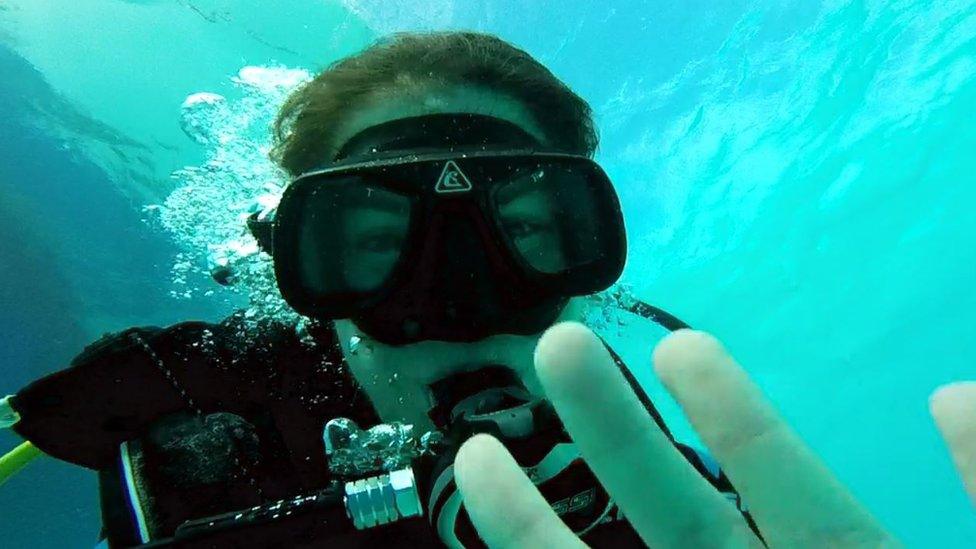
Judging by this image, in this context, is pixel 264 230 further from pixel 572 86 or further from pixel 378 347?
pixel 572 86

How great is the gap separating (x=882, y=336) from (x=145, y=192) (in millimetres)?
36355

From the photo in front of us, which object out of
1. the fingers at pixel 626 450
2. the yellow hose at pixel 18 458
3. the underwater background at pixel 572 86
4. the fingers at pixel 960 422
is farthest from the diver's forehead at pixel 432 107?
the underwater background at pixel 572 86

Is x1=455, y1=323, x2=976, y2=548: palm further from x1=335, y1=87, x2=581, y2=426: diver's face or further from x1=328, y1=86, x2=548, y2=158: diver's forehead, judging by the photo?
x1=328, y1=86, x2=548, y2=158: diver's forehead

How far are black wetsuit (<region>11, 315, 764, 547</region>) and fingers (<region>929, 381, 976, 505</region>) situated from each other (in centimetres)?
202

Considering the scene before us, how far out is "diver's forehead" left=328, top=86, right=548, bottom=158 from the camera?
3.22 metres

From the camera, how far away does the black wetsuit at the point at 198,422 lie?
112 inches

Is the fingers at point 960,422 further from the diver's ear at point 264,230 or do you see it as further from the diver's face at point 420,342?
the diver's ear at point 264,230

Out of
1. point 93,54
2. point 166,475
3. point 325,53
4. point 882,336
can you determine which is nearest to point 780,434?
point 166,475

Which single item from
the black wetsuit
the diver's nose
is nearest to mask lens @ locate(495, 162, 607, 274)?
the diver's nose

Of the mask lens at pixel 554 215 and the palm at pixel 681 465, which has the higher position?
the mask lens at pixel 554 215

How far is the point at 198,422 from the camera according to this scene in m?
3.07

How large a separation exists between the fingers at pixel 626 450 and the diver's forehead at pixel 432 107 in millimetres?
2595

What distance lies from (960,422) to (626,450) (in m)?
0.44

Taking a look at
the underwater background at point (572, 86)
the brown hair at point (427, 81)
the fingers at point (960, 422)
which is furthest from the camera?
the underwater background at point (572, 86)
